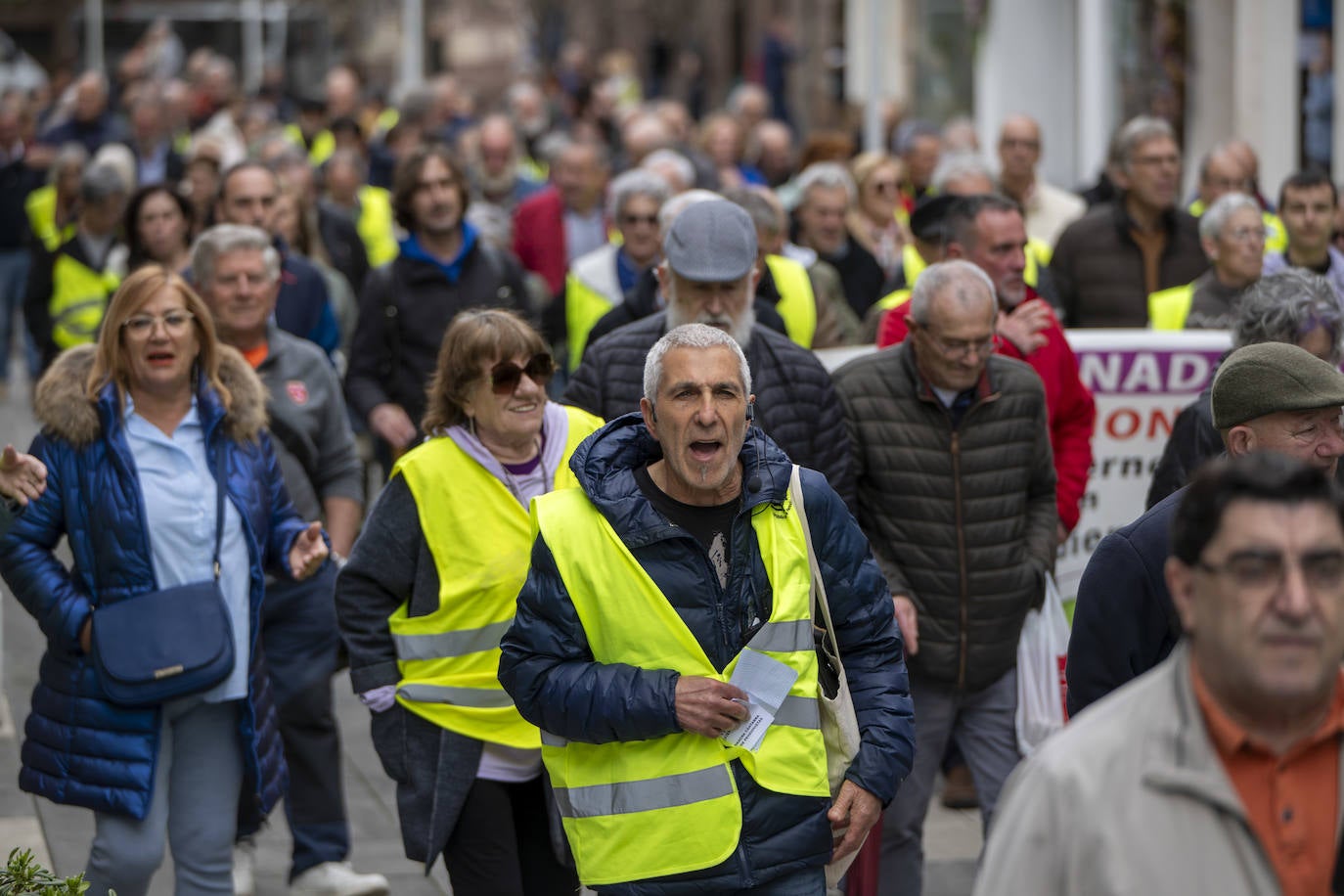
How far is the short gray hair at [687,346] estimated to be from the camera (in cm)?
468

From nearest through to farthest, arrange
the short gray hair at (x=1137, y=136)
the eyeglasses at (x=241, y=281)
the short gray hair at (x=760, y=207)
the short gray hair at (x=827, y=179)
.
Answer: the eyeglasses at (x=241, y=281) → the short gray hair at (x=760, y=207) → the short gray hair at (x=1137, y=136) → the short gray hair at (x=827, y=179)

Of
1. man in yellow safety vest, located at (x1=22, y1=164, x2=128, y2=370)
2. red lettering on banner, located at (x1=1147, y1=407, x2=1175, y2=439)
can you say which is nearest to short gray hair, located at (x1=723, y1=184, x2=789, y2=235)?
red lettering on banner, located at (x1=1147, y1=407, x2=1175, y2=439)

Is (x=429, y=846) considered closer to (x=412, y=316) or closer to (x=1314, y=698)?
(x=1314, y=698)

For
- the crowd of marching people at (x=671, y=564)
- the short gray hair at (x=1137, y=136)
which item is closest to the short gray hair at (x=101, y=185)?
the crowd of marching people at (x=671, y=564)

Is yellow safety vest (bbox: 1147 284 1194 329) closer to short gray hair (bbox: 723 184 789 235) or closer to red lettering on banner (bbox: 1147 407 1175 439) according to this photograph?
red lettering on banner (bbox: 1147 407 1175 439)

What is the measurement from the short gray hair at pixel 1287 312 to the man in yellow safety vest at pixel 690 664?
183 centimetres

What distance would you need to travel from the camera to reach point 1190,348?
26.0ft

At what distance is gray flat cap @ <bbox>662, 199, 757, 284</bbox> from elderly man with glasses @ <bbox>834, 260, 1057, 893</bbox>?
1.55ft

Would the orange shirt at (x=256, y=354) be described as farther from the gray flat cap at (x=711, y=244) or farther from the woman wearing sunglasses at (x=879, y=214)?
the woman wearing sunglasses at (x=879, y=214)

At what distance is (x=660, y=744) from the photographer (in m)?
4.51

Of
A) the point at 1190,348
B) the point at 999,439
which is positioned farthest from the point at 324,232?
the point at 999,439

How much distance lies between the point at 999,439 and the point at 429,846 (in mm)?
1879

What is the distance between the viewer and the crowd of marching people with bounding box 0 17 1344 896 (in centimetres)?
309

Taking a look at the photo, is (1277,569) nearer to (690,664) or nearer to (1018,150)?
(690,664)
